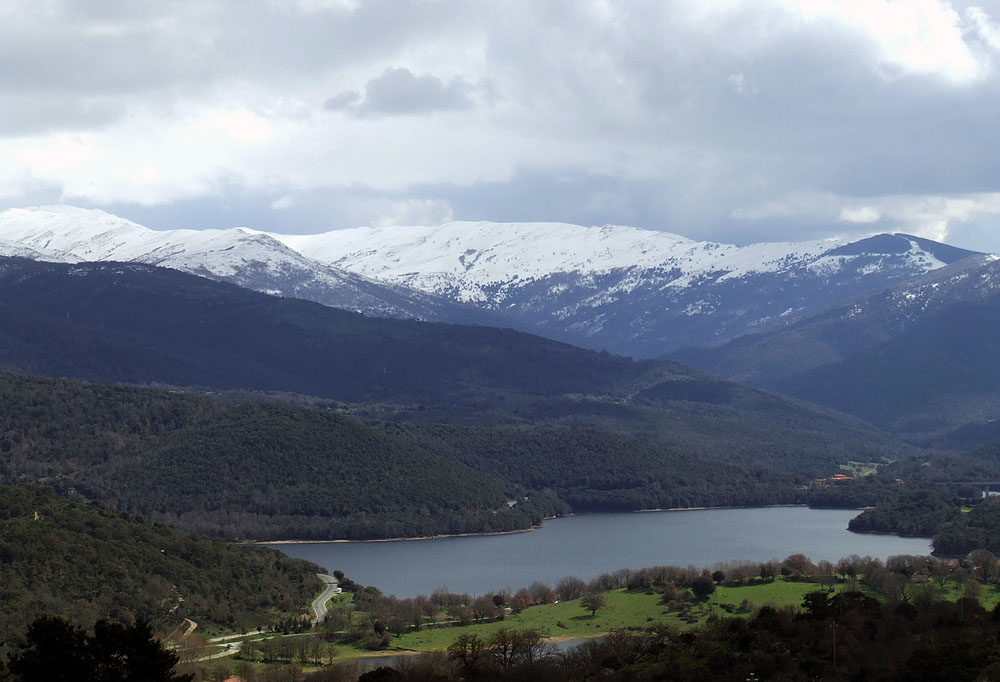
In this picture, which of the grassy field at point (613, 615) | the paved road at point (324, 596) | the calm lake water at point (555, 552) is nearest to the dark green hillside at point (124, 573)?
the paved road at point (324, 596)

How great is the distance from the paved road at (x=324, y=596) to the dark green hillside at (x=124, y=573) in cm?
89

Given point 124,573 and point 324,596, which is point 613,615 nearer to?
point 324,596

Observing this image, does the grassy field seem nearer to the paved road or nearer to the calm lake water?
the paved road

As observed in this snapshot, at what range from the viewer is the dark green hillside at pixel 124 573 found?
107 meters

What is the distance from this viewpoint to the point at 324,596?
427 feet

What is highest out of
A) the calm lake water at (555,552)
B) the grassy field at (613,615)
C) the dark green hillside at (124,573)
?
the dark green hillside at (124,573)

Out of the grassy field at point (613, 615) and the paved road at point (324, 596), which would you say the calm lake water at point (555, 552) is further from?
the grassy field at point (613, 615)

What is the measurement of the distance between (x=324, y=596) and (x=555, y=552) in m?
49.1

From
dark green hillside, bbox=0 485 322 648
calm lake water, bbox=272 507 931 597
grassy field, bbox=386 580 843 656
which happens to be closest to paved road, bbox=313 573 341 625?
dark green hillside, bbox=0 485 322 648

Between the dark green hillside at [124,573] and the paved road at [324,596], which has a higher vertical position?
the dark green hillside at [124,573]

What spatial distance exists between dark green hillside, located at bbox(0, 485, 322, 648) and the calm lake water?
16.1 meters

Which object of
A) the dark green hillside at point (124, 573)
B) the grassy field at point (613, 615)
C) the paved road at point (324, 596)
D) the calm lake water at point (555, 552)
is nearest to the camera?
the dark green hillside at point (124, 573)

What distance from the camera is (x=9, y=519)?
4695 inches

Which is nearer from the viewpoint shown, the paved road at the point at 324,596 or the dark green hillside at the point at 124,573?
the dark green hillside at the point at 124,573
